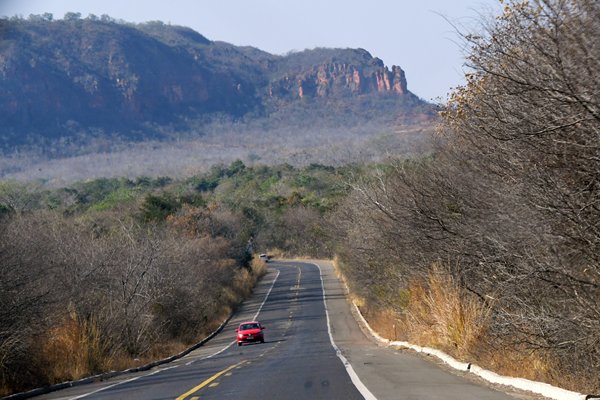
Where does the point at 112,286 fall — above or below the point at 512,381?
below

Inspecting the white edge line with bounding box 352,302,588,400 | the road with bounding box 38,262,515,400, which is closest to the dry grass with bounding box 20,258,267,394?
the road with bounding box 38,262,515,400

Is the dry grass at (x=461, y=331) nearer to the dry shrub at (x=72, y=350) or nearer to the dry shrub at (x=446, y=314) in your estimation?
the dry shrub at (x=446, y=314)

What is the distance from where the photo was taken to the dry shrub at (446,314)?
20.1 m

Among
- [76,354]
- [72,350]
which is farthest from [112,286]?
[76,354]

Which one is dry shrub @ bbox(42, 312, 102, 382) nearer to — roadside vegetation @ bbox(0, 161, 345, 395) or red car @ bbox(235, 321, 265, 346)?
roadside vegetation @ bbox(0, 161, 345, 395)

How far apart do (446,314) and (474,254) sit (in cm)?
453

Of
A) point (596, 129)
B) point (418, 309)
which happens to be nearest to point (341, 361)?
point (418, 309)

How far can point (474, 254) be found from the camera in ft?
58.1

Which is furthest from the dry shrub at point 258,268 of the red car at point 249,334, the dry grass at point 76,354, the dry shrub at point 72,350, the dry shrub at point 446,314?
the dry shrub at point 446,314

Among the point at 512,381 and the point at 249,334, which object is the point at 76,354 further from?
the point at 249,334

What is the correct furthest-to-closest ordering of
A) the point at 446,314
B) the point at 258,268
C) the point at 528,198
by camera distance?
the point at 258,268 < the point at 446,314 < the point at 528,198

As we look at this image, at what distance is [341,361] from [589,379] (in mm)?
11321

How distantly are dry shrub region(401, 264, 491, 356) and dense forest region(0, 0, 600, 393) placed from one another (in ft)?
0.19

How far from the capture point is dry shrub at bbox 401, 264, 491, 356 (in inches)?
790
